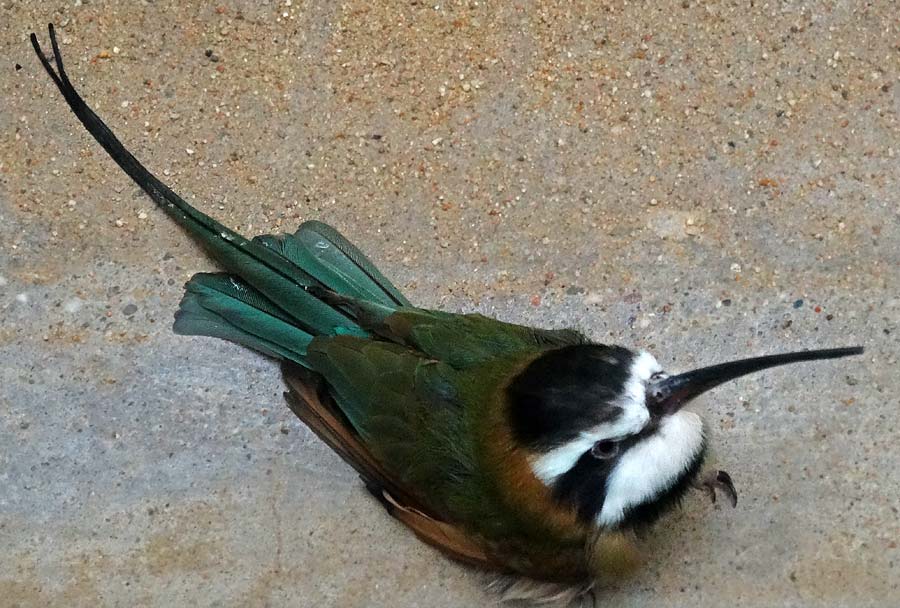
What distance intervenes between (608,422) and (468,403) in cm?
58

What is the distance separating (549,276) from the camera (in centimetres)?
391

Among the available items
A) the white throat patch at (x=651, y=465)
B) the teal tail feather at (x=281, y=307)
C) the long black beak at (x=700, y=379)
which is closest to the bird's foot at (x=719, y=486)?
the white throat patch at (x=651, y=465)

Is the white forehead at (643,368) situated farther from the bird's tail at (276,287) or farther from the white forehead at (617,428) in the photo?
the bird's tail at (276,287)

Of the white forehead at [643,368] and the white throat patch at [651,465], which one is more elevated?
the white forehead at [643,368]

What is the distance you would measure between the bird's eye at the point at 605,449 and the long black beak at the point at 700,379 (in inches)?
5.9

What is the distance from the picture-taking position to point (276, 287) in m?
3.67

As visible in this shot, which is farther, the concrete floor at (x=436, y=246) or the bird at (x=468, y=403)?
the concrete floor at (x=436, y=246)

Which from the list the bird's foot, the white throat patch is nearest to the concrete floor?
the bird's foot

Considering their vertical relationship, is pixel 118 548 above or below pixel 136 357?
below

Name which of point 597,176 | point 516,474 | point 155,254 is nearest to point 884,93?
point 597,176

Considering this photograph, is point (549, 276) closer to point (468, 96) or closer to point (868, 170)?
point (468, 96)

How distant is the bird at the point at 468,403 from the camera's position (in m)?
2.99

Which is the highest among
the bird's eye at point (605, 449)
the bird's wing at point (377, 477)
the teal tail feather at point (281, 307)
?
the bird's eye at point (605, 449)

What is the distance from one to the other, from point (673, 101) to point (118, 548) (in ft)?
8.71
